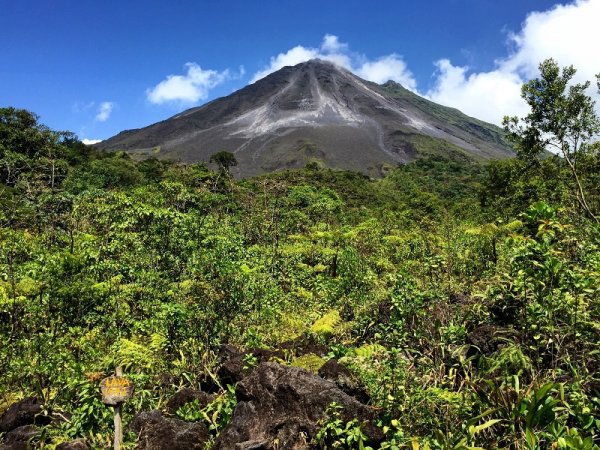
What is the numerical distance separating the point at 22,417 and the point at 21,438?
451mm

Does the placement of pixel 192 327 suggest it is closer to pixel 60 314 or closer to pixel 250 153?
pixel 60 314

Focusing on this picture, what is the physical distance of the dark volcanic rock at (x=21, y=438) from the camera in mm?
5027

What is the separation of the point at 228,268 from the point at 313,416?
146 inches

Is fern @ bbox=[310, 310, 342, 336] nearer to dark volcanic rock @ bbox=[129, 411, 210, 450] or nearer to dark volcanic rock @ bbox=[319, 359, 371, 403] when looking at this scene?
dark volcanic rock @ bbox=[319, 359, 371, 403]

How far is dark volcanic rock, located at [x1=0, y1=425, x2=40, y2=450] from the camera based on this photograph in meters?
5.03

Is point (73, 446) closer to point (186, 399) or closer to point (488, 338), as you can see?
point (186, 399)

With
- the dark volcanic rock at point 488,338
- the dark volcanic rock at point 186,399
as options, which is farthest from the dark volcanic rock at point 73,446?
the dark volcanic rock at point 488,338

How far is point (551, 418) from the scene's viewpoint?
146 inches

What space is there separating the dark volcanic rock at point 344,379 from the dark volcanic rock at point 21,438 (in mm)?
3387

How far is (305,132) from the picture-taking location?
132 metres

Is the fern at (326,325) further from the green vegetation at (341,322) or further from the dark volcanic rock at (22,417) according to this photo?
the dark volcanic rock at (22,417)

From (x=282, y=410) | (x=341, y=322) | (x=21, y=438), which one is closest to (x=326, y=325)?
(x=341, y=322)

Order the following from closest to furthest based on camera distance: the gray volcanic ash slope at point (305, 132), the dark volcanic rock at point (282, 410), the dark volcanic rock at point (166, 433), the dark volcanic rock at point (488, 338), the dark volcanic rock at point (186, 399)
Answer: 1. the dark volcanic rock at point (282, 410)
2. the dark volcanic rock at point (166, 433)
3. the dark volcanic rock at point (186, 399)
4. the dark volcanic rock at point (488, 338)
5. the gray volcanic ash slope at point (305, 132)

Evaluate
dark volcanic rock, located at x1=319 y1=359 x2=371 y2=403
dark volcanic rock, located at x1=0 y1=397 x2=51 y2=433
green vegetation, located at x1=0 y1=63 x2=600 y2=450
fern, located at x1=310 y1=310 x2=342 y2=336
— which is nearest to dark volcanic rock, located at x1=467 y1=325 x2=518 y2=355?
green vegetation, located at x1=0 y1=63 x2=600 y2=450
